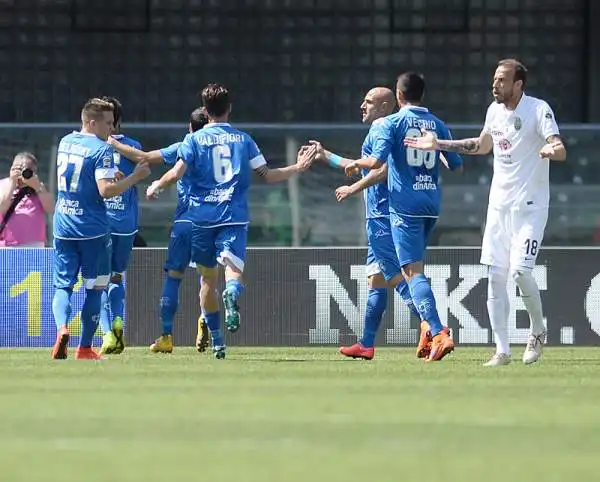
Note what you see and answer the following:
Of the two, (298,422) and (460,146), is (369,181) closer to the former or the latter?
(460,146)

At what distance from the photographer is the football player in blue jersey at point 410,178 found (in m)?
13.0

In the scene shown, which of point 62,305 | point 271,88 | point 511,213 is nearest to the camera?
point 511,213

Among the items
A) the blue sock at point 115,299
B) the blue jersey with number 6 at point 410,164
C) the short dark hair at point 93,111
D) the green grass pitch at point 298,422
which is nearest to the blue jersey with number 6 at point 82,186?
the short dark hair at point 93,111

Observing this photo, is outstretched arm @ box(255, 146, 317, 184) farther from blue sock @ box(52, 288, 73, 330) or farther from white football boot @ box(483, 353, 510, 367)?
white football boot @ box(483, 353, 510, 367)

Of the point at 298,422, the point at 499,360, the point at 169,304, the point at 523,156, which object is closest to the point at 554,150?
the point at 523,156

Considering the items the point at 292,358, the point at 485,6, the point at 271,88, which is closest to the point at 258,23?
the point at 271,88

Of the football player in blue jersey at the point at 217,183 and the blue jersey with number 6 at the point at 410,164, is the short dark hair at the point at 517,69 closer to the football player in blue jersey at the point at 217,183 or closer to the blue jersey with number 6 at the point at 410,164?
the blue jersey with number 6 at the point at 410,164

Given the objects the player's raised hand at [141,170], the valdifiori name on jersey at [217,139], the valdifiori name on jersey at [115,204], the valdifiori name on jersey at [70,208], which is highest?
the valdifiori name on jersey at [217,139]

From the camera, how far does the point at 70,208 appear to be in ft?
43.1

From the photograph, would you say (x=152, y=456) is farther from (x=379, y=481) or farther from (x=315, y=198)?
(x=315, y=198)

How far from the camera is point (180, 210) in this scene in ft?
50.0

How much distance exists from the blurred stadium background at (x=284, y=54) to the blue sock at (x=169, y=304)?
24.6ft

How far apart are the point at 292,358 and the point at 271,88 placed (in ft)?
29.3

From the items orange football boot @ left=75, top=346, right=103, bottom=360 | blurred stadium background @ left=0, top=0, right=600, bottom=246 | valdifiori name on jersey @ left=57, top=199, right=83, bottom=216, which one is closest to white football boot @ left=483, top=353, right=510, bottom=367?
orange football boot @ left=75, top=346, right=103, bottom=360
